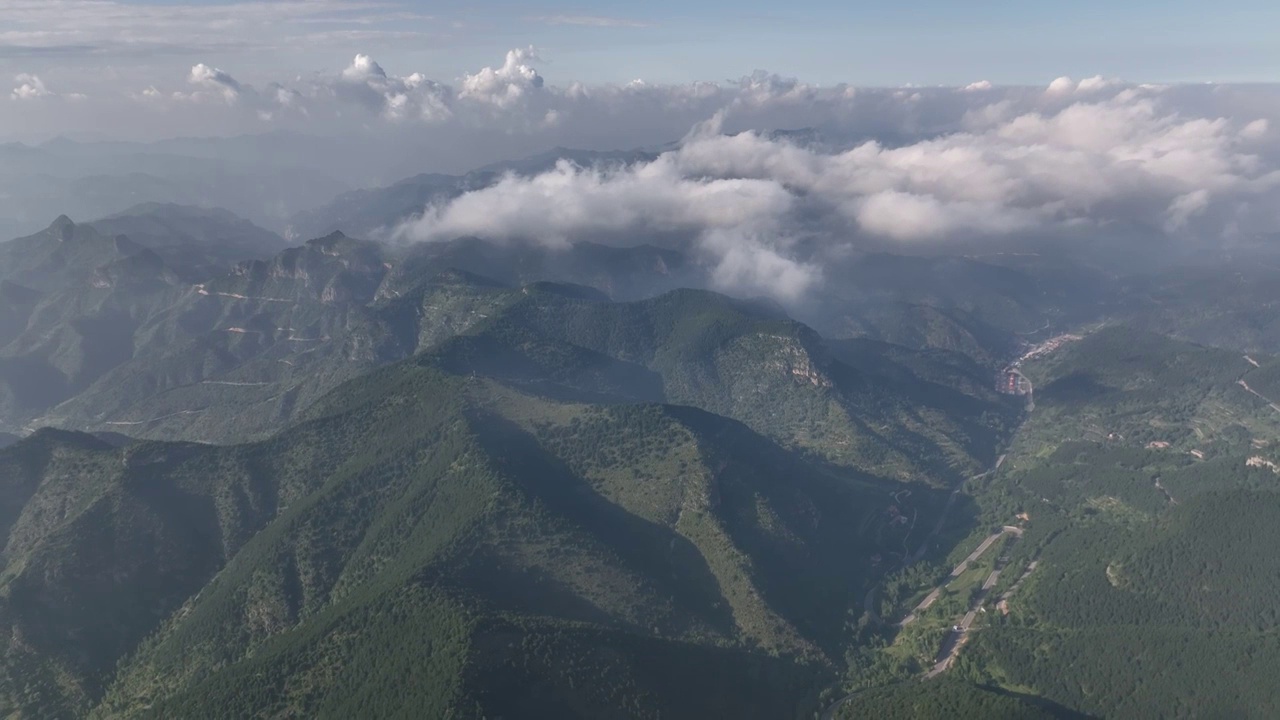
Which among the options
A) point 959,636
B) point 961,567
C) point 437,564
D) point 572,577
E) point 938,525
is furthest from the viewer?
point 938,525

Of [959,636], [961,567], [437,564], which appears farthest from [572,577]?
[961,567]


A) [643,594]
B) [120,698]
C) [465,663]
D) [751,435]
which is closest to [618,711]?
[465,663]

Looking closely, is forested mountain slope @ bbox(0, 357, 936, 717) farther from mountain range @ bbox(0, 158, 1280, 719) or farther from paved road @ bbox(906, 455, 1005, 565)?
paved road @ bbox(906, 455, 1005, 565)

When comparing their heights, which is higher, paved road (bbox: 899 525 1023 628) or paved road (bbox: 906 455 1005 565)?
paved road (bbox: 899 525 1023 628)

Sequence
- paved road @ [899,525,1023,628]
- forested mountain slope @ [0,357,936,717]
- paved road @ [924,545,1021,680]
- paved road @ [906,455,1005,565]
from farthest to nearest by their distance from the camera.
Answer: paved road @ [906,455,1005,565], paved road @ [899,525,1023,628], paved road @ [924,545,1021,680], forested mountain slope @ [0,357,936,717]

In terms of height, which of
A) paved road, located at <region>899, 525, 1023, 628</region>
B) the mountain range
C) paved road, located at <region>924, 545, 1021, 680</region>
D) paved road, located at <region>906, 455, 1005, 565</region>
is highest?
the mountain range

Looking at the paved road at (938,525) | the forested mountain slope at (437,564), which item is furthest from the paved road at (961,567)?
the forested mountain slope at (437,564)

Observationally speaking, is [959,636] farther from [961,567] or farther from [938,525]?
[938,525]

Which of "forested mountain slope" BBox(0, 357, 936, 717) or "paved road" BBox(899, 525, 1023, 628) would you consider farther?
"paved road" BBox(899, 525, 1023, 628)

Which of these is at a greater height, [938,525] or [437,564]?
[437,564]

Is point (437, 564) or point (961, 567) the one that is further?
point (961, 567)

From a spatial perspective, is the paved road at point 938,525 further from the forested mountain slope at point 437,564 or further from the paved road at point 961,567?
the paved road at point 961,567

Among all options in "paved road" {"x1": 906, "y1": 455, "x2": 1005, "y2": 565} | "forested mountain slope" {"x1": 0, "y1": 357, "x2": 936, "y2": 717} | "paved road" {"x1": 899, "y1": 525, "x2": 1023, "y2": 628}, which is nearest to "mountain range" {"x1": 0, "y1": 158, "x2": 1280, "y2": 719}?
"forested mountain slope" {"x1": 0, "y1": 357, "x2": 936, "y2": 717}
